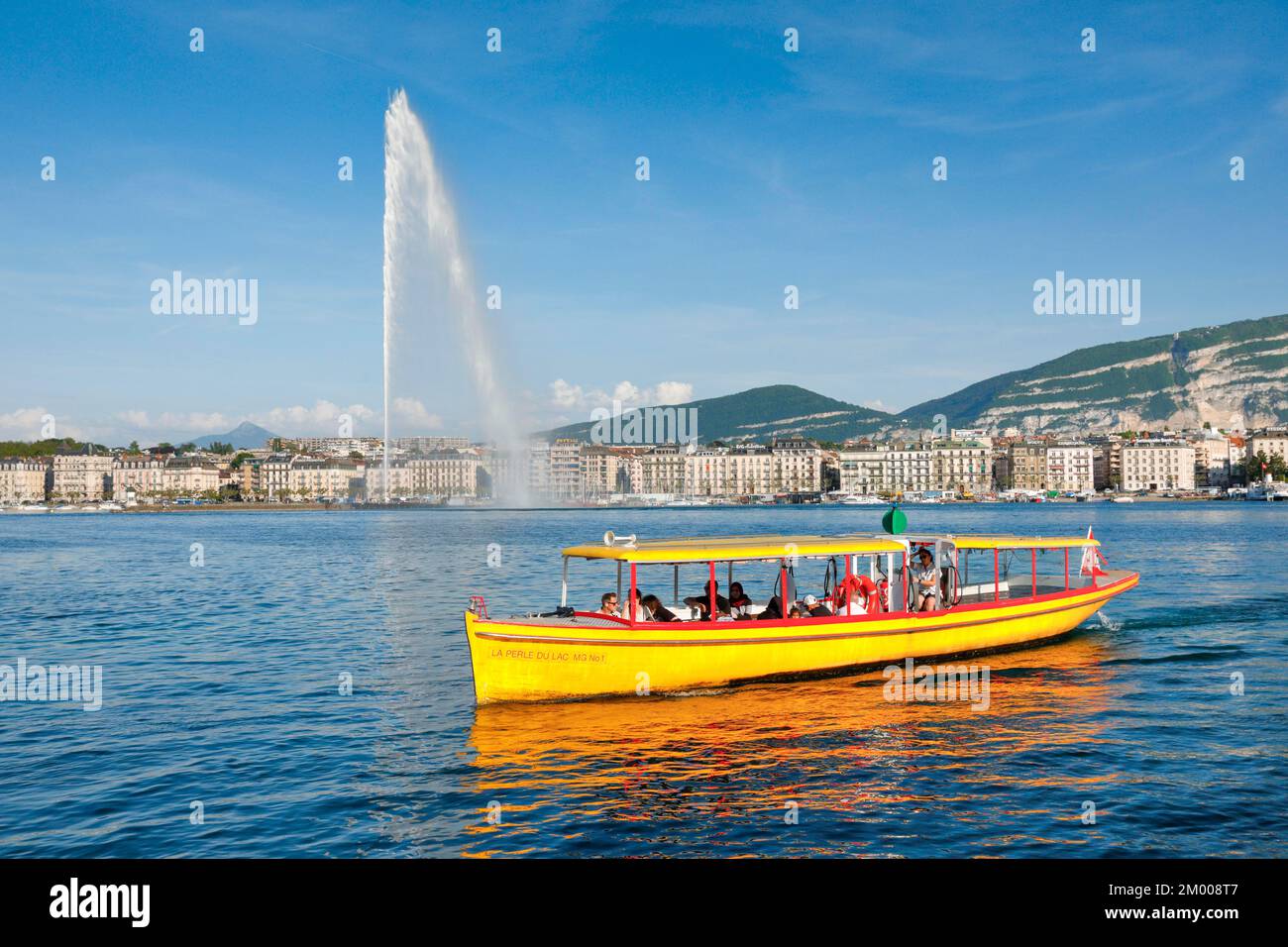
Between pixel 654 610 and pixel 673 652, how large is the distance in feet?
4.09

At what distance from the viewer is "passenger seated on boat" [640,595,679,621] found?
19.8 m

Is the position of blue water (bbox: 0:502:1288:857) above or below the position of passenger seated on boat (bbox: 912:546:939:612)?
below

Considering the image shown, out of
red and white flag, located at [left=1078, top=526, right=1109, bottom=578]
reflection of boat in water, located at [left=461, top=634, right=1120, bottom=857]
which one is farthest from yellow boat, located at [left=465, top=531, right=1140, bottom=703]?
red and white flag, located at [left=1078, top=526, right=1109, bottom=578]

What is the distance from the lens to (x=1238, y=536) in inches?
2899

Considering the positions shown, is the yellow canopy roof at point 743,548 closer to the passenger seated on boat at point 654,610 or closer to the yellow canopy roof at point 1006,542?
the yellow canopy roof at point 1006,542

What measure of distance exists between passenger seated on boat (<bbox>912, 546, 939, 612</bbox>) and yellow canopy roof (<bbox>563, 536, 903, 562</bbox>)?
1.17 m

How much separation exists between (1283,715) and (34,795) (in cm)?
1966

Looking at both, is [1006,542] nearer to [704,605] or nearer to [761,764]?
[704,605]

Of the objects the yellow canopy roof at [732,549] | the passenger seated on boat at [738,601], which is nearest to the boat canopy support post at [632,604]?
the yellow canopy roof at [732,549]

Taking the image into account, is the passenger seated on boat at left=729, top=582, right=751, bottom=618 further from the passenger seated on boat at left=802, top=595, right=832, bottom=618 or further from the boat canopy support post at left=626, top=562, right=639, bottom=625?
the boat canopy support post at left=626, top=562, right=639, bottom=625

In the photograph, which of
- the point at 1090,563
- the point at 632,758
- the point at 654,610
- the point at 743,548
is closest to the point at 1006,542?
the point at 1090,563

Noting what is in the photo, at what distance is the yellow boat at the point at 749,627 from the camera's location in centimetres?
1828

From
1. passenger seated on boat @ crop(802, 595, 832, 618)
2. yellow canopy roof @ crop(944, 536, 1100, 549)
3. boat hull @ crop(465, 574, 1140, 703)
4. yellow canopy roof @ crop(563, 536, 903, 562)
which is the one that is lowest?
boat hull @ crop(465, 574, 1140, 703)
